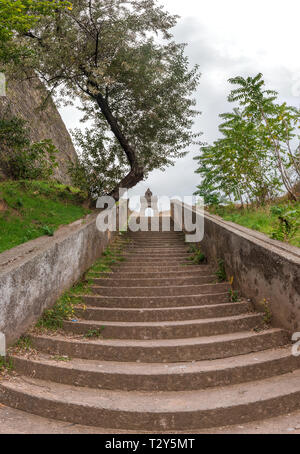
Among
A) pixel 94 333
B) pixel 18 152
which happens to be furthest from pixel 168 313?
pixel 18 152

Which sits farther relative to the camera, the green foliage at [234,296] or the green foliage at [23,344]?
the green foliage at [234,296]

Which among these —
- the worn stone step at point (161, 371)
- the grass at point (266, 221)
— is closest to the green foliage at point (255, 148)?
the grass at point (266, 221)

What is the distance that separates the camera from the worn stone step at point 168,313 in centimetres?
558

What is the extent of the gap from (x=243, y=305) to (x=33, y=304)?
332 cm

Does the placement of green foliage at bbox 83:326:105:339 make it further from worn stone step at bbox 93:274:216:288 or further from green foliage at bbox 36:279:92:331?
worn stone step at bbox 93:274:216:288

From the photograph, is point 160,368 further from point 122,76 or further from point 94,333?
point 122,76

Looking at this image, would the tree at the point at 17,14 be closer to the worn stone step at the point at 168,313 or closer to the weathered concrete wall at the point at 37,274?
the weathered concrete wall at the point at 37,274

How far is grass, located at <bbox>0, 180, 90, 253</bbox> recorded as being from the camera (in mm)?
6687

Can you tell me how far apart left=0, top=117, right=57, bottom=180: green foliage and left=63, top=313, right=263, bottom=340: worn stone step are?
22.5ft

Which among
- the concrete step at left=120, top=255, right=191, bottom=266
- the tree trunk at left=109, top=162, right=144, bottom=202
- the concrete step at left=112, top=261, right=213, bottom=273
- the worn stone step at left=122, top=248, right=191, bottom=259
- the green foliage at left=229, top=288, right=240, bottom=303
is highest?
Result: the tree trunk at left=109, top=162, right=144, bottom=202

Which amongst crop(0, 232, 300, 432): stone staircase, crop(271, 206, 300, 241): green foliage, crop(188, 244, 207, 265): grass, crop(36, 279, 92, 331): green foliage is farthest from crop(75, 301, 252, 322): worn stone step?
crop(188, 244, 207, 265): grass

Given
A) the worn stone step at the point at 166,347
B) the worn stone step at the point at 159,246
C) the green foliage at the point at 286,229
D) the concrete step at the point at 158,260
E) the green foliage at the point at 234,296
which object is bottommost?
the worn stone step at the point at 166,347

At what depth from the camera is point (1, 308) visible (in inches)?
176

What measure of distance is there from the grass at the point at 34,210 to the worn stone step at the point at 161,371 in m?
2.35
